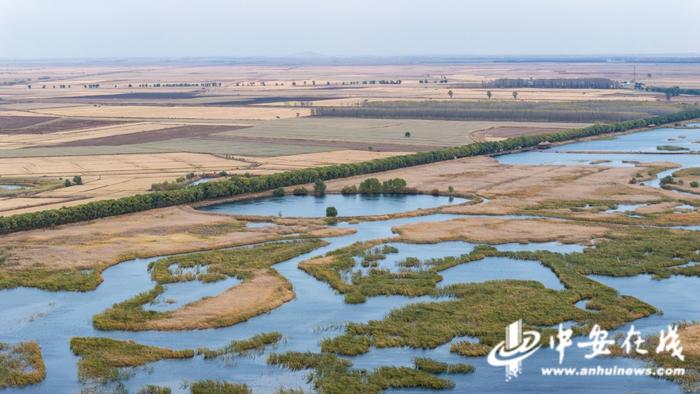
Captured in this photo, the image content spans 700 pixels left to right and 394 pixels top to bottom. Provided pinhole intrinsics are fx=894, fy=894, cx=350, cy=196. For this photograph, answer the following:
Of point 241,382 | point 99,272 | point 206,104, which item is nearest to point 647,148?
point 99,272

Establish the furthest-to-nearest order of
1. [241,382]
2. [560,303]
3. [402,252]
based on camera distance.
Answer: [402,252]
[560,303]
[241,382]

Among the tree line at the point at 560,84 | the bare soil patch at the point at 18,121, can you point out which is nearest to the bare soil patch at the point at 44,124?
the bare soil patch at the point at 18,121

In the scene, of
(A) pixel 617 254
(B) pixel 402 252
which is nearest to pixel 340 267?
(B) pixel 402 252

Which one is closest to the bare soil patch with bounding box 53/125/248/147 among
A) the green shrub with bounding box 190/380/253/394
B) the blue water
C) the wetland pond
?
the blue water

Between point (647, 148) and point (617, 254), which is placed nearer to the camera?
point (617, 254)

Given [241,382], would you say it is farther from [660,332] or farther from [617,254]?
[617,254]

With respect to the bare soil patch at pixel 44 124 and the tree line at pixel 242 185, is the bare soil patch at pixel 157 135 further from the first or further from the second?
the tree line at pixel 242 185

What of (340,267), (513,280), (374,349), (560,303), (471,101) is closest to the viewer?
(374,349)
